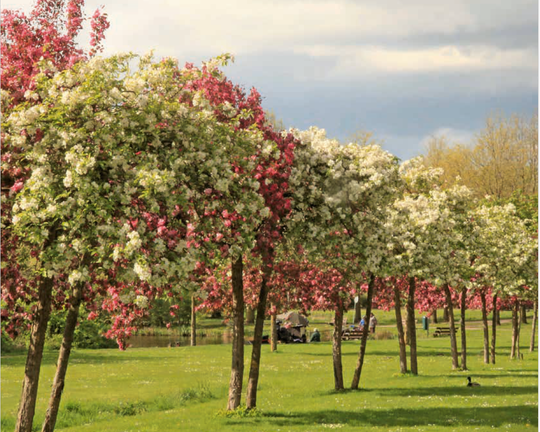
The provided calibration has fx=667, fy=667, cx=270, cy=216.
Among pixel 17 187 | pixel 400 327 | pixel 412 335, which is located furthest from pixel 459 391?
Result: pixel 17 187

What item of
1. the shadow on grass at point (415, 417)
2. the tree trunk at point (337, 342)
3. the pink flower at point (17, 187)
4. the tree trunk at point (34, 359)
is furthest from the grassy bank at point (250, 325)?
the pink flower at point (17, 187)

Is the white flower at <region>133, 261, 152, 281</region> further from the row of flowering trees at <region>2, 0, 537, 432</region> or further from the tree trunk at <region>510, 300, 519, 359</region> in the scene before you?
the tree trunk at <region>510, 300, 519, 359</region>

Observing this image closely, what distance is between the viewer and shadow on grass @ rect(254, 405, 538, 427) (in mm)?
19547

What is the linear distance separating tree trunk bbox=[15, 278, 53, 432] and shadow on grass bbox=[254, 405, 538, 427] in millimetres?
7344

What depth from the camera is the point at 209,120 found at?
1459cm

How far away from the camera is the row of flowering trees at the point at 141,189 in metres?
12.8

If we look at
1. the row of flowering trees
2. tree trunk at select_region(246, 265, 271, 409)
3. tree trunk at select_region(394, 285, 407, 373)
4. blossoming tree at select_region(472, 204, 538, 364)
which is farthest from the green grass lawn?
blossoming tree at select_region(472, 204, 538, 364)

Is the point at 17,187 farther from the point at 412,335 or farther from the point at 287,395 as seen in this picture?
the point at 412,335

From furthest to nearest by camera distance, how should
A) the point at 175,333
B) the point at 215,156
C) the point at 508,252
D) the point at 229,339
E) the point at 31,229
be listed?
the point at 175,333
the point at 229,339
the point at 508,252
the point at 215,156
the point at 31,229

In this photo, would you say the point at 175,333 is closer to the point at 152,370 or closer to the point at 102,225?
the point at 152,370

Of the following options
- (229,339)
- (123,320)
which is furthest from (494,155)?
(123,320)

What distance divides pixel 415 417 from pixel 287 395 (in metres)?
7.19

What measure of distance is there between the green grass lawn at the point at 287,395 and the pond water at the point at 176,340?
15773mm

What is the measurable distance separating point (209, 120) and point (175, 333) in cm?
5963
